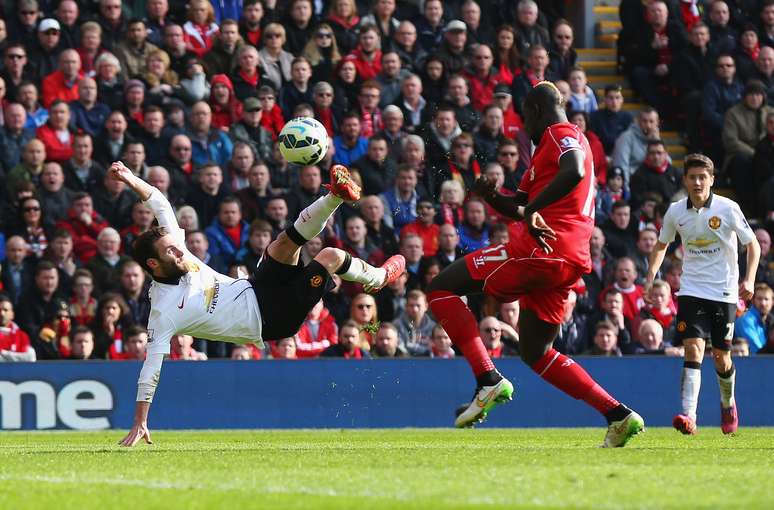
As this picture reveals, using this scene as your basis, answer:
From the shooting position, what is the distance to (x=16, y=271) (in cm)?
1666

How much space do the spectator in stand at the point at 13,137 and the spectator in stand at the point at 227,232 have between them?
96.4 inches

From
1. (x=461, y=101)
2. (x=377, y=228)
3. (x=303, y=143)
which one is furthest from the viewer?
(x=461, y=101)

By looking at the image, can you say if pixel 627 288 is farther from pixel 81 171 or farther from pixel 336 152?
pixel 81 171

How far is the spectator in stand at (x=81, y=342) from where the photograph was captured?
16016mm

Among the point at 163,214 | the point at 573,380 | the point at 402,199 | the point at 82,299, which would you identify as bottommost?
the point at 82,299

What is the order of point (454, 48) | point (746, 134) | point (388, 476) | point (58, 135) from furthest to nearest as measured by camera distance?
point (746, 134) < point (454, 48) < point (58, 135) < point (388, 476)

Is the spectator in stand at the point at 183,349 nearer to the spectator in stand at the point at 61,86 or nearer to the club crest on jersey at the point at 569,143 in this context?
the spectator in stand at the point at 61,86

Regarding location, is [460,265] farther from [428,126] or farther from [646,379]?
[428,126]

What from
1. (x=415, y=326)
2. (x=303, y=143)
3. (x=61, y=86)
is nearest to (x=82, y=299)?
(x=61, y=86)

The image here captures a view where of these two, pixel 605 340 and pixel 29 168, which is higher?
pixel 29 168

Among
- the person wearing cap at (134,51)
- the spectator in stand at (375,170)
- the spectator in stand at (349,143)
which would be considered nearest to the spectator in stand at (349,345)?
the spectator in stand at (375,170)

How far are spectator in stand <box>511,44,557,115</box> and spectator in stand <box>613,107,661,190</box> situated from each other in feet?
4.58

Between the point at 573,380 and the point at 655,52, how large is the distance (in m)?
13.4

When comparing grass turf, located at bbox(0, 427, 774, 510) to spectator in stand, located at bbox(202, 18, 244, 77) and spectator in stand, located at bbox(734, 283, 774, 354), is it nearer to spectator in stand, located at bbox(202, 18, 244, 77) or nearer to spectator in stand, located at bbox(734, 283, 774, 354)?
spectator in stand, located at bbox(734, 283, 774, 354)
